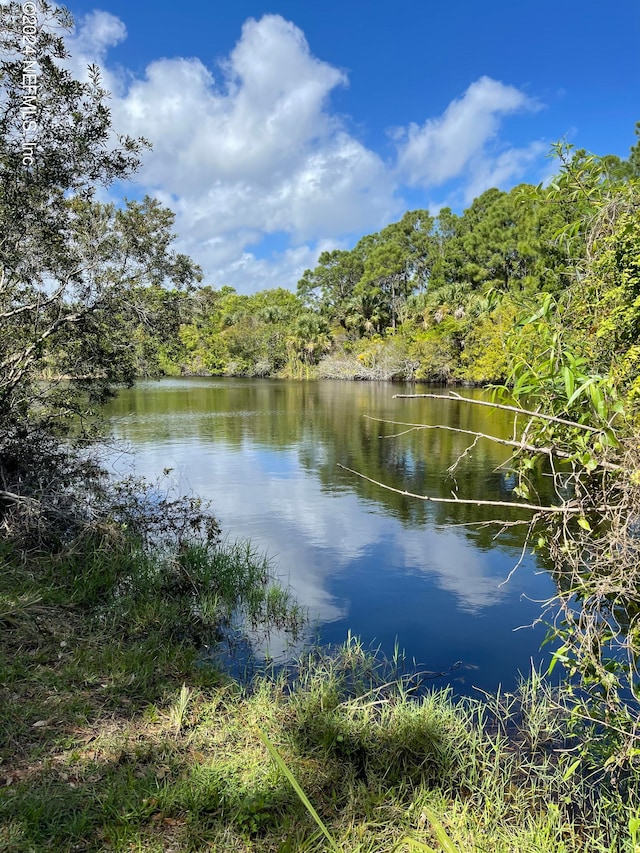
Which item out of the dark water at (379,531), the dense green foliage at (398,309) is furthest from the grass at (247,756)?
the dense green foliage at (398,309)

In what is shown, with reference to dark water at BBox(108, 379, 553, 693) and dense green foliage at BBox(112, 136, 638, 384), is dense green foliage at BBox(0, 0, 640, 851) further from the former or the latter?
dense green foliage at BBox(112, 136, 638, 384)

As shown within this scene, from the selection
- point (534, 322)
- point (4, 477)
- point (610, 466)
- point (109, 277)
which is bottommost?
point (4, 477)

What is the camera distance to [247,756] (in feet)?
13.1

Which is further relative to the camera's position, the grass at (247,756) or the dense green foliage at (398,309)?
the dense green foliage at (398,309)

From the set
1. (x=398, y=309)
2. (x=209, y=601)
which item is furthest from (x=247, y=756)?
(x=398, y=309)

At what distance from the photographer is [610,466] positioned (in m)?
2.92

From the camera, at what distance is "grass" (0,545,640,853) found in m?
3.33

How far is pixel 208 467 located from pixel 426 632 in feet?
38.7

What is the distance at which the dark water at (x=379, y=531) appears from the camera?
23.5 feet

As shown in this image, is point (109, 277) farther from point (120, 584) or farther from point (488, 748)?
point (488, 748)

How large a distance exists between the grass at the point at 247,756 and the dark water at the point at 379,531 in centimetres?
106

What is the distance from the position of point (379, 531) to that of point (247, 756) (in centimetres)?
807

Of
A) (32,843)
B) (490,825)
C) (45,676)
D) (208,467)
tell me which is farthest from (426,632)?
(208,467)

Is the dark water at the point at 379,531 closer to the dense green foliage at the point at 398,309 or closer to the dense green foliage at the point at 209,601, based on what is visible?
the dense green foliage at the point at 209,601
